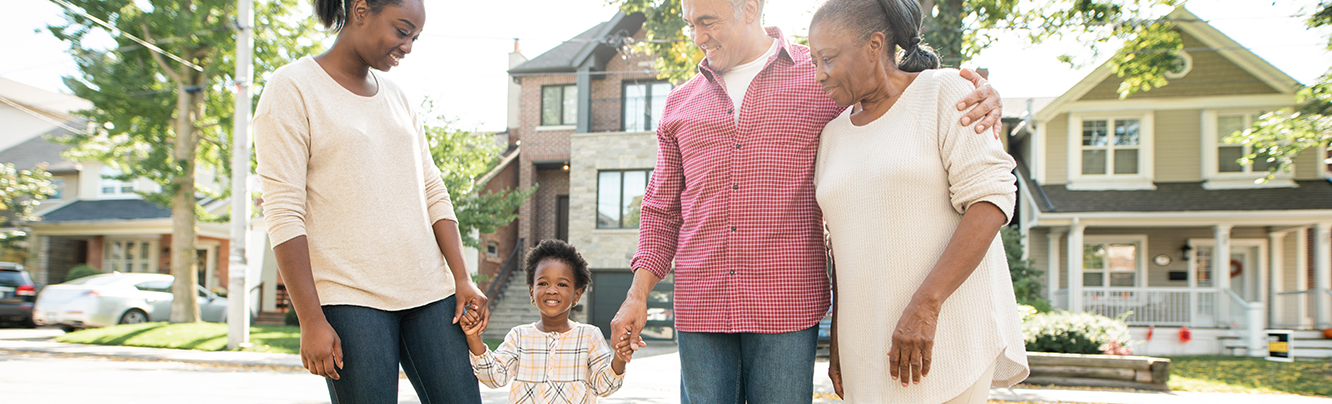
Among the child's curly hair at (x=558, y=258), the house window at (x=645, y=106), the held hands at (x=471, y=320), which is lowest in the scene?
the held hands at (x=471, y=320)

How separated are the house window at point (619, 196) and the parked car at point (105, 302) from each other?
9.45m

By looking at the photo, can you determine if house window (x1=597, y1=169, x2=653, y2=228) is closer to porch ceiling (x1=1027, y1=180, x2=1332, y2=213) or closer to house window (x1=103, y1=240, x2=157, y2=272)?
porch ceiling (x1=1027, y1=180, x2=1332, y2=213)

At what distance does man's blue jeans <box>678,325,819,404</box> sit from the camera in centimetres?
231

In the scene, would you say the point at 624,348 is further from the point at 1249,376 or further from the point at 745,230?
the point at 1249,376

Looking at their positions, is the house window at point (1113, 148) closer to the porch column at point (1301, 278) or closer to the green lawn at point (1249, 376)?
the porch column at point (1301, 278)

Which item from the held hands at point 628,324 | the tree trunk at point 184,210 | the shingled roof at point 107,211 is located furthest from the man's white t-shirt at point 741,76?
the shingled roof at point 107,211

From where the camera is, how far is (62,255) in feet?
81.2

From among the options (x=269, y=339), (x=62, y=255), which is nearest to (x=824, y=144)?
(x=269, y=339)

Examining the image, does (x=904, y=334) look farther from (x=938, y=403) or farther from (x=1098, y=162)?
(x=1098, y=162)

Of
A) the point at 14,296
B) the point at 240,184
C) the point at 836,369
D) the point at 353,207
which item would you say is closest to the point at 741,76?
the point at 836,369

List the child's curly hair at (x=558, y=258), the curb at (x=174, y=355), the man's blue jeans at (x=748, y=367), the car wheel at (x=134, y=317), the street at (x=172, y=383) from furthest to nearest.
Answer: the car wheel at (x=134, y=317) < the curb at (x=174, y=355) < the street at (x=172, y=383) < the child's curly hair at (x=558, y=258) < the man's blue jeans at (x=748, y=367)

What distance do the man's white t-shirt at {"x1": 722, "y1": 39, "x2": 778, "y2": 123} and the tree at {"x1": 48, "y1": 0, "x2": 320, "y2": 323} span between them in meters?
13.4

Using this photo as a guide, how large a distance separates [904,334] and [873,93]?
0.63m

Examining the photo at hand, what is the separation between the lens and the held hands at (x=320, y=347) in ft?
6.49
